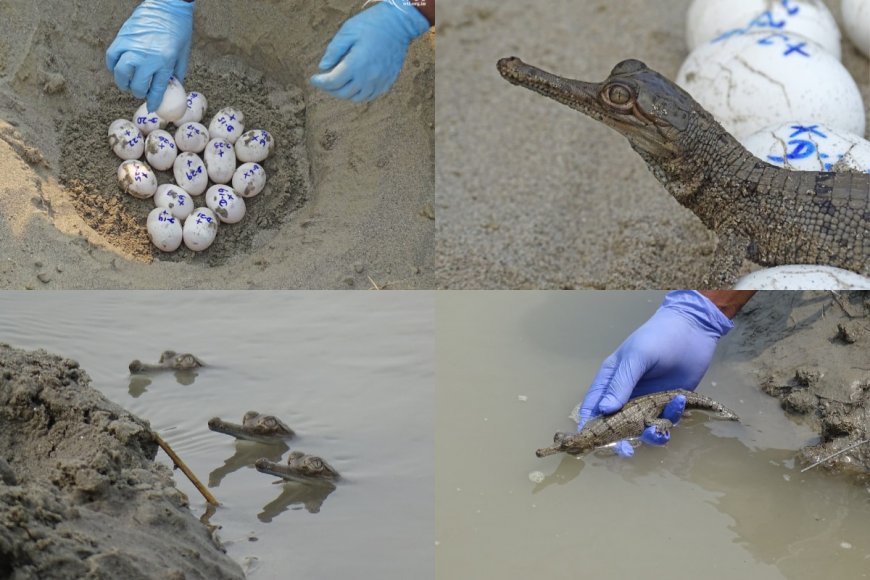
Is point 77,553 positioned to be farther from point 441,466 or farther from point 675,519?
point 675,519

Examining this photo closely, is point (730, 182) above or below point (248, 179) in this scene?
above

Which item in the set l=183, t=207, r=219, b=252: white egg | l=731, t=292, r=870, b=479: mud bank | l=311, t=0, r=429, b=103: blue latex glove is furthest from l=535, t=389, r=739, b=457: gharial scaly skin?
l=183, t=207, r=219, b=252: white egg

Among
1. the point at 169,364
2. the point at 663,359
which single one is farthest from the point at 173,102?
the point at 663,359

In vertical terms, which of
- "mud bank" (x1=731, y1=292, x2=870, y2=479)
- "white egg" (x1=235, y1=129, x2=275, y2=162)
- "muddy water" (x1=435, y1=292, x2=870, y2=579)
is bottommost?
"muddy water" (x1=435, y1=292, x2=870, y2=579)

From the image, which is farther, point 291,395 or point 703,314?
point 703,314

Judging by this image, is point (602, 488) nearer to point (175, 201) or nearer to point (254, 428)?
point (254, 428)

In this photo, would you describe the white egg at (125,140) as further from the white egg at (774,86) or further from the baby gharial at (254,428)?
the white egg at (774,86)

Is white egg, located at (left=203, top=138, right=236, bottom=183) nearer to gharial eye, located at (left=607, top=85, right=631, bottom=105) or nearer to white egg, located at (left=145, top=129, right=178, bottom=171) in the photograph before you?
white egg, located at (left=145, top=129, right=178, bottom=171)
